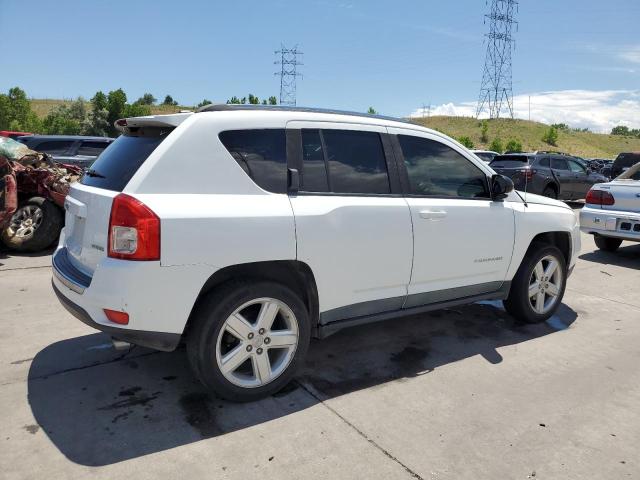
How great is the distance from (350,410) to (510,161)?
14.1m

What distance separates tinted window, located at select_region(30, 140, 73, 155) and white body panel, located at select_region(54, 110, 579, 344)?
30.5ft

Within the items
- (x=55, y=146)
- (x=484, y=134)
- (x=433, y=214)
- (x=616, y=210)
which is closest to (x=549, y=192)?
(x=616, y=210)

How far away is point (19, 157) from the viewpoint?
8.13m

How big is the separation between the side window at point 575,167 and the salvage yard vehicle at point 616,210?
325 inches

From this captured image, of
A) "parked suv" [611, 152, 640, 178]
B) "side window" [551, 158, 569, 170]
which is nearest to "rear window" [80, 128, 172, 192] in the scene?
"side window" [551, 158, 569, 170]

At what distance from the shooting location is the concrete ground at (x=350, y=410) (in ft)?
8.72

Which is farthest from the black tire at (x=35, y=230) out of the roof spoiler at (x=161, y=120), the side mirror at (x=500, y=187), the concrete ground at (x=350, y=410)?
the side mirror at (x=500, y=187)

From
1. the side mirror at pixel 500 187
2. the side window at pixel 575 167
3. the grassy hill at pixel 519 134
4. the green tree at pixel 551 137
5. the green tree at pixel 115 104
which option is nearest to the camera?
the side mirror at pixel 500 187

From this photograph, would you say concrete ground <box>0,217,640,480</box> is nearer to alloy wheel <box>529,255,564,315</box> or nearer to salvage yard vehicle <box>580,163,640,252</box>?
alloy wheel <box>529,255,564,315</box>

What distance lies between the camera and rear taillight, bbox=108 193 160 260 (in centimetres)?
272

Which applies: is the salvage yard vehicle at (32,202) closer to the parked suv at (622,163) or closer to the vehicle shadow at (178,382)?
the vehicle shadow at (178,382)

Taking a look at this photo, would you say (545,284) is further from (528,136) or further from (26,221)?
(528,136)

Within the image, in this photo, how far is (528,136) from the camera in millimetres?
95438

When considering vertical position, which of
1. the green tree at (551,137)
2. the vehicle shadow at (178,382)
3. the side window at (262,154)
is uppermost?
the green tree at (551,137)
